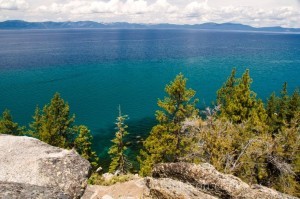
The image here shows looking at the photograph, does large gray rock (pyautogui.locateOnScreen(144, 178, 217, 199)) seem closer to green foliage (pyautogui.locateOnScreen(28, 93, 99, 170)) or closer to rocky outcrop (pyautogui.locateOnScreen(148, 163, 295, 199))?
rocky outcrop (pyautogui.locateOnScreen(148, 163, 295, 199))

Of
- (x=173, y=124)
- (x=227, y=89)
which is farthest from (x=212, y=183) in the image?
(x=227, y=89)

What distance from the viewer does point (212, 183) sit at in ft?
48.8

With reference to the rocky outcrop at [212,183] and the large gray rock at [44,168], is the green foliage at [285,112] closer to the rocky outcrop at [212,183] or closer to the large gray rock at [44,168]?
the rocky outcrop at [212,183]

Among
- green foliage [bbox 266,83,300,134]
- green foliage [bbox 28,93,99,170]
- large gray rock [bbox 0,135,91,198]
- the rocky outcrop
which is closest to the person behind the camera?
the rocky outcrop

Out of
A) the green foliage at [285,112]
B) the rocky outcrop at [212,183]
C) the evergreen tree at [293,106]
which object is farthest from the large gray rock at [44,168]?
the evergreen tree at [293,106]

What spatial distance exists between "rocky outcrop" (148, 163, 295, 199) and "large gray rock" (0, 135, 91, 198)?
168 inches

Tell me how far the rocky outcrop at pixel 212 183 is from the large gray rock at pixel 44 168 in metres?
4.26

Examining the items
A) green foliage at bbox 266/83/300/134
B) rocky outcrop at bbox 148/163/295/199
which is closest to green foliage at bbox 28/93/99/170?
rocky outcrop at bbox 148/163/295/199

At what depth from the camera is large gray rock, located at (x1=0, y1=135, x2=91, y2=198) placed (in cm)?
1470

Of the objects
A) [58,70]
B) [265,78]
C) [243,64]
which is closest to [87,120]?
[58,70]

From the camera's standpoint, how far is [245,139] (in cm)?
2702

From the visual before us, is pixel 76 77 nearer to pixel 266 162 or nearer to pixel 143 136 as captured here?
pixel 143 136

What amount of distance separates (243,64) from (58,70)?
93134 mm

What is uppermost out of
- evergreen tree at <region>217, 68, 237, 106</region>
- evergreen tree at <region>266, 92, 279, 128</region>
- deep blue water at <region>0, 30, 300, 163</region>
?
evergreen tree at <region>217, 68, 237, 106</region>
